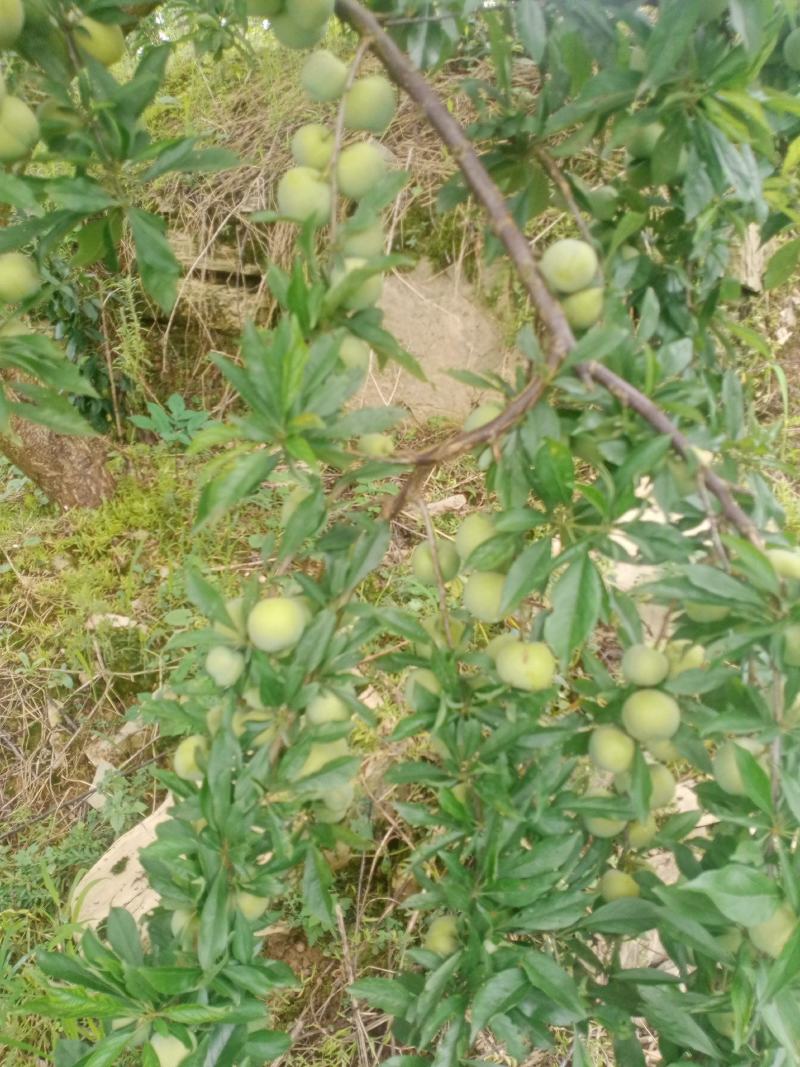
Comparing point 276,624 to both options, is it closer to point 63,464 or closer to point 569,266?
point 569,266

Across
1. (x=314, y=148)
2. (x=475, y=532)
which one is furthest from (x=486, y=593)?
(x=314, y=148)

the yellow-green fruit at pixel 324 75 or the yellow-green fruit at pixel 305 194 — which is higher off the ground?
the yellow-green fruit at pixel 324 75

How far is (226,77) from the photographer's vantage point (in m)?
2.69

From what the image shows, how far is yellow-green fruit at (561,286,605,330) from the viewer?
676 millimetres

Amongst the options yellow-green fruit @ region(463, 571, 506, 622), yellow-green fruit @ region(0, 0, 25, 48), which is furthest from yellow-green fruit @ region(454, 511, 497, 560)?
yellow-green fruit @ region(0, 0, 25, 48)

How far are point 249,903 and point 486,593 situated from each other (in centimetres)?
32

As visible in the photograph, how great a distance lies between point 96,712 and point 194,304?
4.08ft

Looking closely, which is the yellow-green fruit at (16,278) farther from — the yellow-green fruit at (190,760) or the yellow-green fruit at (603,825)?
the yellow-green fruit at (603,825)

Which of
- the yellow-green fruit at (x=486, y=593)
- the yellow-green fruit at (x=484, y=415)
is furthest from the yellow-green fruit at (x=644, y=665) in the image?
the yellow-green fruit at (x=484, y=415)

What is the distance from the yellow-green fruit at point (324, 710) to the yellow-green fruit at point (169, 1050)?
253 millimetres

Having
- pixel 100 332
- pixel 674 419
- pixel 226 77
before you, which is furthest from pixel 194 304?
pixel 674 419

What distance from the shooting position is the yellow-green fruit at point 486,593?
714 millimetres

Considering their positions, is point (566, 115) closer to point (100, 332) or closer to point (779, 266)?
point (779, 266)

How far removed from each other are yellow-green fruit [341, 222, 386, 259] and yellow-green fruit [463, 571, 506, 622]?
279 mm
